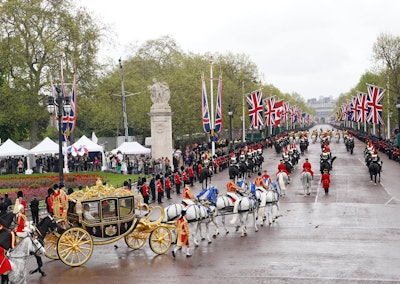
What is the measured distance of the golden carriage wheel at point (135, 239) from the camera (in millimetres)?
16533

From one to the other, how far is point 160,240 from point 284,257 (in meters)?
3.50

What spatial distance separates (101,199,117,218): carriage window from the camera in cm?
1538

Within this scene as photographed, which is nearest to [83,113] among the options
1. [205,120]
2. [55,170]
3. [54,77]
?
[54,77]

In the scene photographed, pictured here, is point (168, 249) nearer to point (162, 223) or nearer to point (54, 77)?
point (162, 223)

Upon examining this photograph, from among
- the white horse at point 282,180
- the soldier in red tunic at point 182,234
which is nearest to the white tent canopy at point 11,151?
the white horse at point 282,180

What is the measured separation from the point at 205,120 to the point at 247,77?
39.5 m

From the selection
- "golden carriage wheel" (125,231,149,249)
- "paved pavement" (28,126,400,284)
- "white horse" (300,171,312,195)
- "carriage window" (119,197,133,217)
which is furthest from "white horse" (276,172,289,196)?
"carriage window" (119,197,133,217)

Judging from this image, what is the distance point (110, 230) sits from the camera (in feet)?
50.6

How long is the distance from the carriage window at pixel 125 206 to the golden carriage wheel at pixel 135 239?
104cm

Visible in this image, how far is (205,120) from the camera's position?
129 feet

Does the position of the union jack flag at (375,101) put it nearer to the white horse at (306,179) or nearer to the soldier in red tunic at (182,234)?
the white horse at (306,179)

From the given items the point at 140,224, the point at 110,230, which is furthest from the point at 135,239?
the point at 110,230

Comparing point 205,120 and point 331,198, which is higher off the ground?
point 205,120

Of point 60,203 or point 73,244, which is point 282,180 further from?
point 73,244
